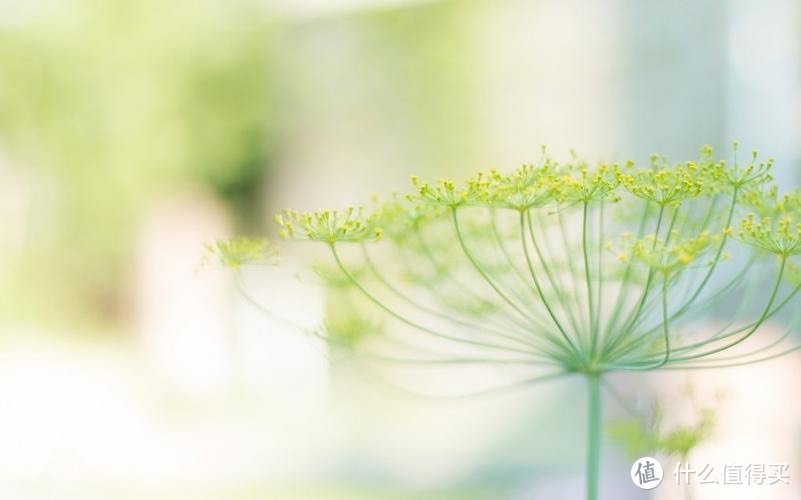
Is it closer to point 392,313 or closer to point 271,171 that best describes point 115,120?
point 271,171

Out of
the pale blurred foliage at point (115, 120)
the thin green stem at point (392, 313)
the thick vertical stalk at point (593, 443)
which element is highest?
the pale blurred foliage at point (115, 120)

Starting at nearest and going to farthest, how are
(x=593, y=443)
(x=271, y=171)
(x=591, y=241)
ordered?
(x=593, y=443), (x=591, y=241), (x=271, y=171)

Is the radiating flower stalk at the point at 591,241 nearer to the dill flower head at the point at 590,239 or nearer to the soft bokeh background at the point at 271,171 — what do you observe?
the dill flower head at the point at 590,239

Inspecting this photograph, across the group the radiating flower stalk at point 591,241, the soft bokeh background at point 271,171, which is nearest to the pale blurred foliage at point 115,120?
the soft bokeh background at point 271,171

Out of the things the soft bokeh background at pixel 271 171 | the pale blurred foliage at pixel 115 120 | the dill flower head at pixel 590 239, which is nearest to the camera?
the dill flower head at pixel 590 239

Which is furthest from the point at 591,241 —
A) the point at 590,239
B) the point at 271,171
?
the point at 271,171

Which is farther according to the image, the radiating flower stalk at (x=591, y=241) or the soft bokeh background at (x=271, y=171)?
the soft bokeh background at (x=271, y=171)

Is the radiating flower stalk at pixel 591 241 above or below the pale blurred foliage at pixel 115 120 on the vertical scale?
below

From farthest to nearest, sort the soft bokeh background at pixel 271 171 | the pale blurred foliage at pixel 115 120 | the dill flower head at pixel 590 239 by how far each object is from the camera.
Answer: the pale blurred foliage at pixel 115 120, the soft bokeh background at pixel 271 171, the dill flower head at pixel 590 239

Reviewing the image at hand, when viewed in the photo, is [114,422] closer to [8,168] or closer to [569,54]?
[8,168]

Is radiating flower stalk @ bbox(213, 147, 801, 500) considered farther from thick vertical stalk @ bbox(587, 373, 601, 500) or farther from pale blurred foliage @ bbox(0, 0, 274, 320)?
pale blurred foliage @ bbox(0, 0, 274, 320)
